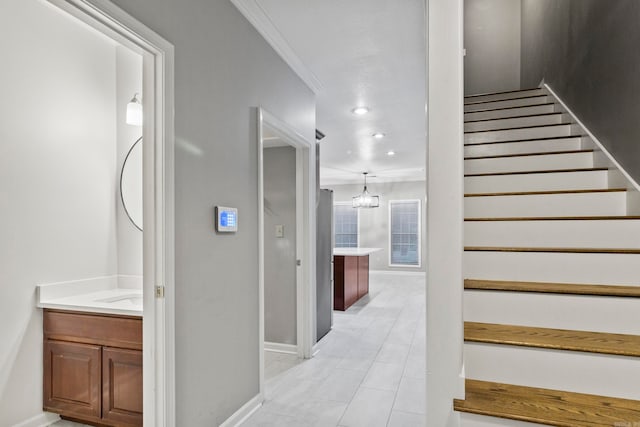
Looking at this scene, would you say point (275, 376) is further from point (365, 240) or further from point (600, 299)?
point (365, 240)

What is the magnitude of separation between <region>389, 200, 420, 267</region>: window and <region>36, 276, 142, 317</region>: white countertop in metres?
8.26

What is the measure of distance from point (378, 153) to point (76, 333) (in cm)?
579

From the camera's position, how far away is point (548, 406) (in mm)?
1276

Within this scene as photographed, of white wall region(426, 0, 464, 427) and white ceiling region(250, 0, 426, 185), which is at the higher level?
white ceiling region(250, 0, 426, 185)

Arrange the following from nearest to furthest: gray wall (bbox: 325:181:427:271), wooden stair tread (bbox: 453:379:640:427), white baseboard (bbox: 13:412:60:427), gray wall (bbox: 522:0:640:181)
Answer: wooden stair tread (bbox: 453:379:640:427) < gray wall (bbox: 522:0:640:181) < white baseboard (bbox: 13:412:60:427) < gray wall (bbox: 325:181:427:271)

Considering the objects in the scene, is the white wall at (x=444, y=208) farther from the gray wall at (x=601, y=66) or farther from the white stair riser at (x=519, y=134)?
the white stair riser at (x=519, y=134)

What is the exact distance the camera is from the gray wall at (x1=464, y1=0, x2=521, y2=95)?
5012 millimetres

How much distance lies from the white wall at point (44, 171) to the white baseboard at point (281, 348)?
1736mm

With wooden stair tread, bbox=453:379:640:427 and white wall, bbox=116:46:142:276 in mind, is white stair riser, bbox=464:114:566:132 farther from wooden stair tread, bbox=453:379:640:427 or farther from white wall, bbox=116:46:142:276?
white wall, bbox=116:46:142:276

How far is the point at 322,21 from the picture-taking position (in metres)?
2.51

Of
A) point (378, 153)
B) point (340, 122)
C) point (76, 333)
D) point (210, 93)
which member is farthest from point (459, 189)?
point (378, 153)

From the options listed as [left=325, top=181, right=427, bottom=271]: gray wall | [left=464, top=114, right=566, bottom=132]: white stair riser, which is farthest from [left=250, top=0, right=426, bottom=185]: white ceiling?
[left=325, top=181, right=427, bottom=271]: gray wall

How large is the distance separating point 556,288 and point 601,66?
5.63 feet

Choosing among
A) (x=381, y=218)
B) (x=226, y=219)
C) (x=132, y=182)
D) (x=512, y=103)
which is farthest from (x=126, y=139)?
(x=381, y=218)
